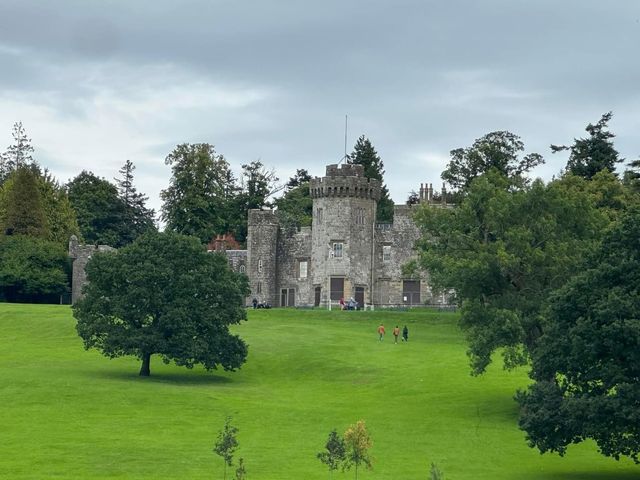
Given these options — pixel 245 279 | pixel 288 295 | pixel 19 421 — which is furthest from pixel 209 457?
pixel 288 295

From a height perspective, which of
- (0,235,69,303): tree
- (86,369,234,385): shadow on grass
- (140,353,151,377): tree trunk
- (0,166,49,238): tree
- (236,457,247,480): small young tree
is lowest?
(236,457,247,480): small young tree

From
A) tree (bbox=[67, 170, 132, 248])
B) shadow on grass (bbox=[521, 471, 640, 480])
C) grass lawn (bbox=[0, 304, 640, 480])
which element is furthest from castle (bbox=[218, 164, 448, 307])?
shadow on grass (bbox=[521, 471, 640, 480])

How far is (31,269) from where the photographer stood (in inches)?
4781

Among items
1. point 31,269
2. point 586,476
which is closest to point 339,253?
point 31,269

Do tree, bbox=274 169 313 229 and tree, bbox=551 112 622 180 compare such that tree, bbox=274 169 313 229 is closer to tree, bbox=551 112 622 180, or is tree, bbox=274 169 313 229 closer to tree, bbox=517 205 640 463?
tree, bbox=551 112 622 180

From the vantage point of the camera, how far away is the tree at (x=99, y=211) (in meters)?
162

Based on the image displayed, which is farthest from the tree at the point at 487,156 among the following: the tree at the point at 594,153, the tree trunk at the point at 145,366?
the tree trunk at the point at 145,366

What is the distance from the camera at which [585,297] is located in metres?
50.7

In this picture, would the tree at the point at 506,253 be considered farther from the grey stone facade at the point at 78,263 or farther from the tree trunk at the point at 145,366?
the grey stone facade at the point at 78,263

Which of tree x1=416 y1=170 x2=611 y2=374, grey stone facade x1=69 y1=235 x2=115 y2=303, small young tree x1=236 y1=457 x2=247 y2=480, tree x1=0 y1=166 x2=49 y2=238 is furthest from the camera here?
tree x1=0 y1=166 x2=49 y2=238

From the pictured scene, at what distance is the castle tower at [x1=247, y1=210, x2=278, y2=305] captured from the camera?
11431 centimetres

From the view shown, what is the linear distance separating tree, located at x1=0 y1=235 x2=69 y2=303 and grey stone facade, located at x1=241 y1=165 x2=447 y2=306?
19.9m

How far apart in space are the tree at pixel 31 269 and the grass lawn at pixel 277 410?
27.1 m

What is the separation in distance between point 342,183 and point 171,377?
36302 millimetres
